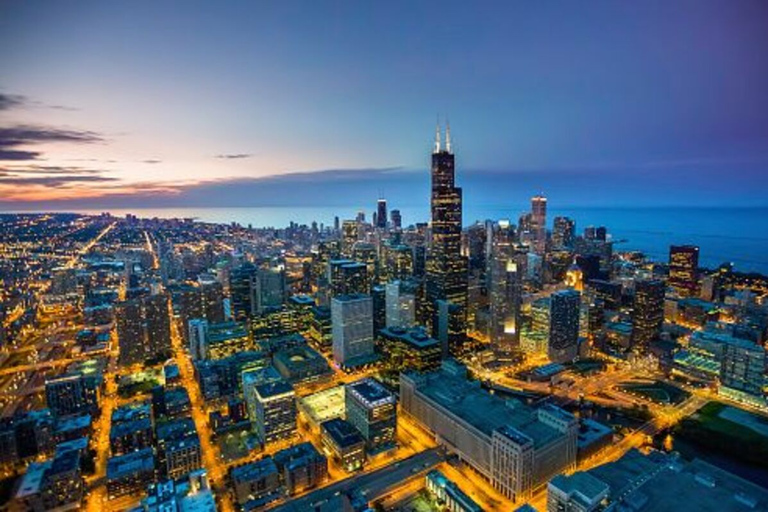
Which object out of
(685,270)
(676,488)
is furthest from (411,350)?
(685,270)

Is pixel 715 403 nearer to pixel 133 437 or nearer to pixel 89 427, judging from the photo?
pixel 133 437

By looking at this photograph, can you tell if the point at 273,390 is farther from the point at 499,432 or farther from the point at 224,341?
the point at 224,341

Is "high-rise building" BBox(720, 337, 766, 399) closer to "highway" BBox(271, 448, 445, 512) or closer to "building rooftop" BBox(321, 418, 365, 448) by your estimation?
"highway" BBox(271, 448, 445, 512)

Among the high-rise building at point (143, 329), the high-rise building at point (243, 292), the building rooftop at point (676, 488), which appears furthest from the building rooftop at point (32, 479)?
the building rooftop at point (676, 488)

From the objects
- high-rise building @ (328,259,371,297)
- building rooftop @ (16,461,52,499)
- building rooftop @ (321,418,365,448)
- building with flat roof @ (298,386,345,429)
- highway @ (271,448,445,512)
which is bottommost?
highway @ (271,448,445,512)

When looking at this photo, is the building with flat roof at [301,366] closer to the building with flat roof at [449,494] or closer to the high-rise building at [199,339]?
the high-rise building at [199,339]

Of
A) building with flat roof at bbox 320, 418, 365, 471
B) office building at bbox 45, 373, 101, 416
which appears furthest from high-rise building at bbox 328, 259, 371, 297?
office building at bbox 45, 373, 101, 416
